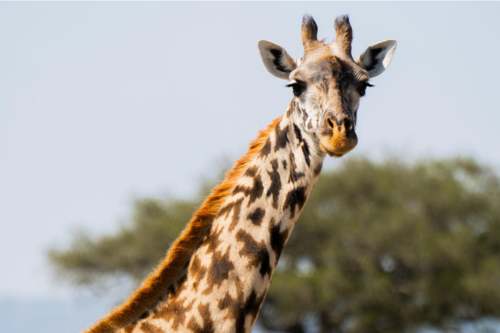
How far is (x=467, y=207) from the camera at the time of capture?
5706 cm

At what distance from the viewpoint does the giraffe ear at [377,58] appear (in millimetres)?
11758

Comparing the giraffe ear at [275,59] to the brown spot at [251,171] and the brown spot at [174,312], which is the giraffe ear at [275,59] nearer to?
the brown spot at [251,171]

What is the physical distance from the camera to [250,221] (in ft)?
34.7

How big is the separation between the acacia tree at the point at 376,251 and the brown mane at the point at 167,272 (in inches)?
1729

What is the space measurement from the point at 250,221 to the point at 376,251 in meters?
47.2

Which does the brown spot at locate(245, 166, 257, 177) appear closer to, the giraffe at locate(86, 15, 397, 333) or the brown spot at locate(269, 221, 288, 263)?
the giraffe at locate(86, 15, 397, 333)

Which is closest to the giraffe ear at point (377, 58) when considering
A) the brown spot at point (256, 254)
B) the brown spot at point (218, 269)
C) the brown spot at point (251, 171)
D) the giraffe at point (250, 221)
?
the giraffe at point (250, 221)

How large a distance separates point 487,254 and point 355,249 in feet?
16.9

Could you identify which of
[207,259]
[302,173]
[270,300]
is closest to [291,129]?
[302,173]

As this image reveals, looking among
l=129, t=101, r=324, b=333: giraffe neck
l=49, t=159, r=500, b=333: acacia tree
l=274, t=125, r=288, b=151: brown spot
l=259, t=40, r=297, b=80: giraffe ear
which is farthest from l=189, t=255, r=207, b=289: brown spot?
l=49, t=159, r=500, b=333: acacia tree

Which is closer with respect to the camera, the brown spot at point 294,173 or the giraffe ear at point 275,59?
the brown spot at point 294,173

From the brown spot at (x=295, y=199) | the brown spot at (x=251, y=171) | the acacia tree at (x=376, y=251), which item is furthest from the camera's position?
the acacia tree at (x=376, y=251)

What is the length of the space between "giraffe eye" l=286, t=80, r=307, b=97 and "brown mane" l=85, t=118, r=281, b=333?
0.84m

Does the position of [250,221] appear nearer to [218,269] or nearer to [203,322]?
[218,269]
